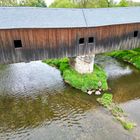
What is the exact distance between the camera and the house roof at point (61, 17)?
15945 millimetres

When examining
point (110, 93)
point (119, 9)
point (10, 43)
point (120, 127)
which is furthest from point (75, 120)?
point (119, 9)

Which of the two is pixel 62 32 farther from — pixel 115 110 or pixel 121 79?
pixel 121 79

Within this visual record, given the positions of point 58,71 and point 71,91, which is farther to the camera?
point 58,71

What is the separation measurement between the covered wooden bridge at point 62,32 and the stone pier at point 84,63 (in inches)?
28.9

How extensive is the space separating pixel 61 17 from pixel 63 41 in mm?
2326

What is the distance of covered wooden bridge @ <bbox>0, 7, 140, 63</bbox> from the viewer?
15959mm

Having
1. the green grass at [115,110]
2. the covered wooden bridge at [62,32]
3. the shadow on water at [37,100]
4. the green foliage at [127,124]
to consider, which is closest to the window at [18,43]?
the covered wooden bridge at [62,32]

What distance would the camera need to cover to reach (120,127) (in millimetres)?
14336

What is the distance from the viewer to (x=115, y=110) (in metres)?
16.2

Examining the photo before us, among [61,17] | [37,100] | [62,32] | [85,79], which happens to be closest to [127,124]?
[85,79]

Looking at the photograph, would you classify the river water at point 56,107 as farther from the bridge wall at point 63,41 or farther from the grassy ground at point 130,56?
the bridge wall at point 63,41

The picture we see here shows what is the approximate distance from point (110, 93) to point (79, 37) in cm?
654

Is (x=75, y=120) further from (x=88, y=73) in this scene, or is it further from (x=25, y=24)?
(x=25, y=24)

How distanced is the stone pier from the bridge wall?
826mm
